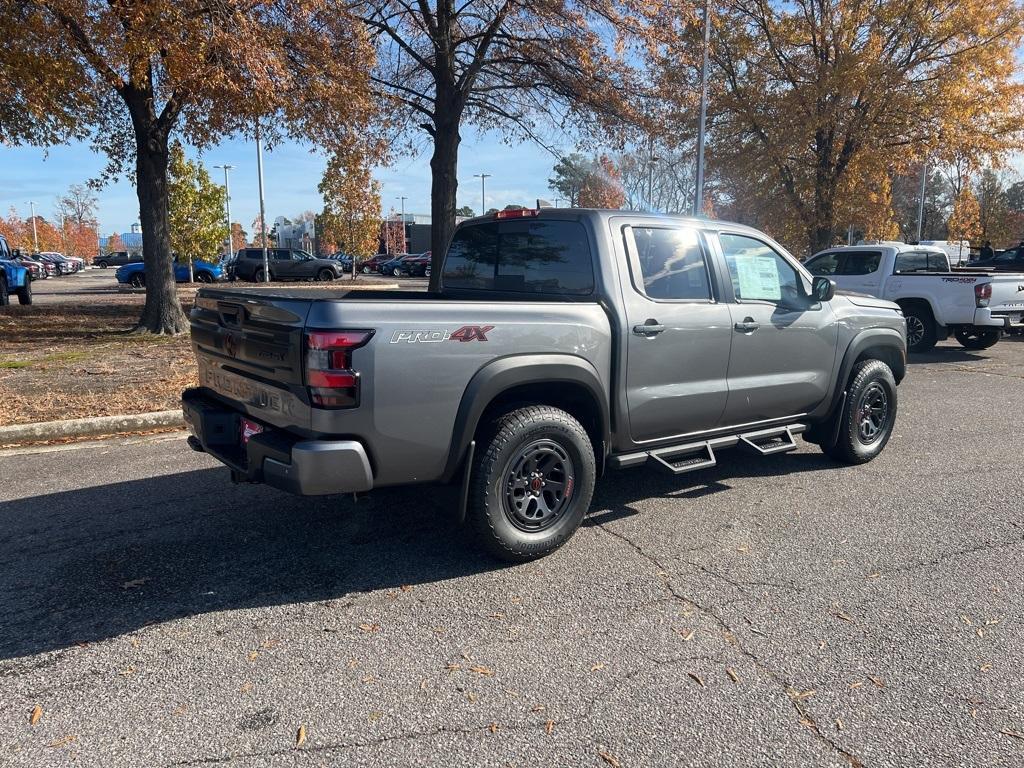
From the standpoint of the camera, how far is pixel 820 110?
18797 millimetres

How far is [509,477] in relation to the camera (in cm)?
380

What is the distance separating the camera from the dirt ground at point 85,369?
736 cm

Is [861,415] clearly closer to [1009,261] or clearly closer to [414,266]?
[1009,261]

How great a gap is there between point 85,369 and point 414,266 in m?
37.8

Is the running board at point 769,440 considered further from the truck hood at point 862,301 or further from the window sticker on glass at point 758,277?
the truck hood at point 862,301

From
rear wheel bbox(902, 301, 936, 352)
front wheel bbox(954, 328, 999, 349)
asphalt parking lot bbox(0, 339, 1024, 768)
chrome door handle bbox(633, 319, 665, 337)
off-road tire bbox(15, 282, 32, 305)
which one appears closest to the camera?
asphalt parking lot bbox(0, 339, 1024, 768)

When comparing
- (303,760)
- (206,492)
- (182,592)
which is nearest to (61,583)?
(182,592)

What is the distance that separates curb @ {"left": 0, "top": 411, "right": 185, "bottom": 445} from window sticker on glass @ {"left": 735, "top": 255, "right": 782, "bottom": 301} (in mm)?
5397

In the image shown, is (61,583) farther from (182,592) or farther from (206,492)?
(206,492)

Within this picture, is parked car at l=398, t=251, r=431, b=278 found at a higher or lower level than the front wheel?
higher

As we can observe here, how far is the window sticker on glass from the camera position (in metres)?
5.00

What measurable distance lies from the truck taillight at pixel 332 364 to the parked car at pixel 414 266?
43239mm

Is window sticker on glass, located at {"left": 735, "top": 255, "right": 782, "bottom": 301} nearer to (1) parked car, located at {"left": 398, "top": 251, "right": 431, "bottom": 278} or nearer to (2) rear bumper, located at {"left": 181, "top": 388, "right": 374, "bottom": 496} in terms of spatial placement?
(2) rear bumper, located at {"left": 181, "top": 388, "right": 374, "bottom": 496}

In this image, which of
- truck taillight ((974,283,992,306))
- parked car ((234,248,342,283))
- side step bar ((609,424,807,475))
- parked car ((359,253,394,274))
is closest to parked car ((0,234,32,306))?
parked car ((234,248,342,283))
